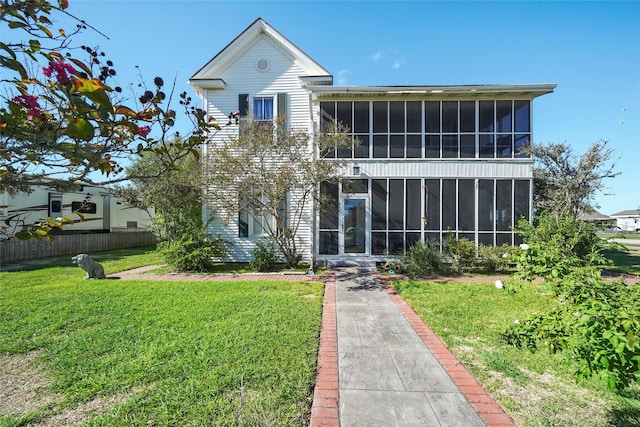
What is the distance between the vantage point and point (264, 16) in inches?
484

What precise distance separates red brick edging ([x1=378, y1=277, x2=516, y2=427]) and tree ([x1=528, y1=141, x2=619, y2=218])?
29.0ft

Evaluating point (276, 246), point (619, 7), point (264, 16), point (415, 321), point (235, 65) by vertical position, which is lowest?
point (415, 321)

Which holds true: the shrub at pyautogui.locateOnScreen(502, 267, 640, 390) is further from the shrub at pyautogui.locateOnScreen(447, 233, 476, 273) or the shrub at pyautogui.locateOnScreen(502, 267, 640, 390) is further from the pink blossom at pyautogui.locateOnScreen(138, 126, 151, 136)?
the shrub at pyautogui.locateOnScreen(447, 233, 476, 273)

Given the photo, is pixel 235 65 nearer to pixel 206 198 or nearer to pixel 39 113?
pixel 206 198

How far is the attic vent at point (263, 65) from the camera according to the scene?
1268 cm

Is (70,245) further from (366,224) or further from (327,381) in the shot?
(327,381)

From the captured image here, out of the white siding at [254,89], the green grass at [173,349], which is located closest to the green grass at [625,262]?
the green grass at [173,349]

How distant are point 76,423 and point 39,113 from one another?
2.93 metres

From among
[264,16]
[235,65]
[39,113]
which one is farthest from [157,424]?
[264,16]

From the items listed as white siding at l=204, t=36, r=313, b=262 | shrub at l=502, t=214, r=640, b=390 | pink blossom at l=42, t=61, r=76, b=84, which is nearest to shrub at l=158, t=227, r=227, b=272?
white siding at l=204, t=36, r=313, b=262

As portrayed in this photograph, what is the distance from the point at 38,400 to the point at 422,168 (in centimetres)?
1166

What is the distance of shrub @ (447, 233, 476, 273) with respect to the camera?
10.2 meters

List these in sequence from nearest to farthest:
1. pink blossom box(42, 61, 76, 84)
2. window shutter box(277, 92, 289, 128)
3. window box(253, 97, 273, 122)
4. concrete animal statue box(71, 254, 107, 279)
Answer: pink blossom box(42, 61, 76, 84) → concrete animal statue box(71, 254, 107, 279) → window shutter box(277, 92, 289, 128) → window box(253, 97, 273, 122)

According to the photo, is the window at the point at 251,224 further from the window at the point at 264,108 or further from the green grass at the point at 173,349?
the green grass at the point at 173,349
